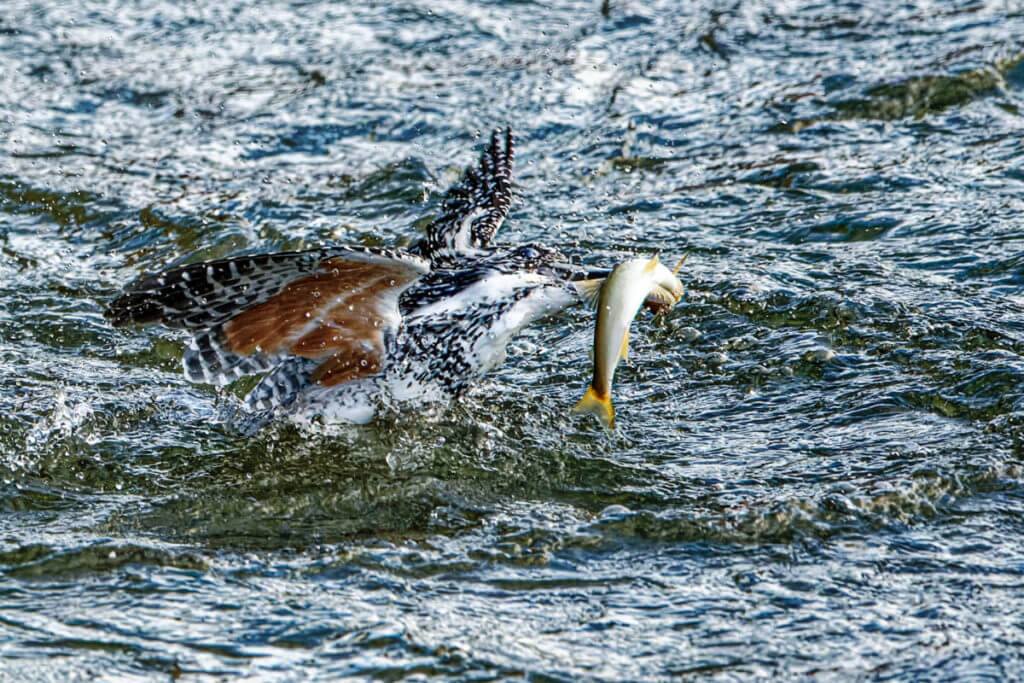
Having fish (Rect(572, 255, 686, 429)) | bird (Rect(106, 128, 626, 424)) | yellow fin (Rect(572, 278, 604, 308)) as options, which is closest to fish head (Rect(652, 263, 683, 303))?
fish (Rect(572, 255, 686, 429))

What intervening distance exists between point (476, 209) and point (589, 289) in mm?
1121

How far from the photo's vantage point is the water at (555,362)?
3318mm

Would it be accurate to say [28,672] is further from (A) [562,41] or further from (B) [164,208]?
(A) [562,41]

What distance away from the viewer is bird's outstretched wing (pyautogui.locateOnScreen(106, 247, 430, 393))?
415 cm

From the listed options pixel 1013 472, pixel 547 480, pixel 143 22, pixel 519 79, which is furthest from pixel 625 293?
pixel 143 22

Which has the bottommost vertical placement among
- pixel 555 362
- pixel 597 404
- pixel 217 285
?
pixel 555 362

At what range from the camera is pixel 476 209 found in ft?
17.8

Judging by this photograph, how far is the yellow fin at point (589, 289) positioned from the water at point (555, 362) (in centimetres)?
51

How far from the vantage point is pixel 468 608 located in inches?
134

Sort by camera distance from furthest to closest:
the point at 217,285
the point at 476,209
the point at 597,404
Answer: the point at 476,209 → the point at 217,285 → the point at 597,404

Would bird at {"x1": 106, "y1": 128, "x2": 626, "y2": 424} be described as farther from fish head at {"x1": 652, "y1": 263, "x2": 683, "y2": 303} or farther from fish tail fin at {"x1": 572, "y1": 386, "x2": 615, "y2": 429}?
fish tail fin at {"x1": 572, "y1": 386, "x2": 615, "y2": 429}

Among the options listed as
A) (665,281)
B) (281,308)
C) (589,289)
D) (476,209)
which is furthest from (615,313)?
(476,209)

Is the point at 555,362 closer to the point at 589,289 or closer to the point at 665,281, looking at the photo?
the point at 589,289

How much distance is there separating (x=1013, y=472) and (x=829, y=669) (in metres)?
1.28
